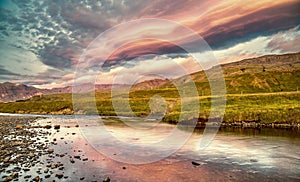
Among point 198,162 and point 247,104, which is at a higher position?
point 247,104

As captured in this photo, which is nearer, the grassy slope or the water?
the water

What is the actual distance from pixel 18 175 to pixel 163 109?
287ft

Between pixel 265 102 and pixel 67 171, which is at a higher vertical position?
pixel 265 102

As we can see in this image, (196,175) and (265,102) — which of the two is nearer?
(196,175)

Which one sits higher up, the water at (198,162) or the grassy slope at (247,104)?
the grassy slope at (247,104)

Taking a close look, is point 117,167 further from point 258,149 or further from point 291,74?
point 291,74

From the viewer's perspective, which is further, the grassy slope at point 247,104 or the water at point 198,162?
the grassy slope at point 247,104

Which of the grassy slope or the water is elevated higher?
the grassy slope

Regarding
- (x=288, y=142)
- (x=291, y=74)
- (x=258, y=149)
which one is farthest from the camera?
(x=291, y=74)

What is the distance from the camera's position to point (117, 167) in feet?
87.1

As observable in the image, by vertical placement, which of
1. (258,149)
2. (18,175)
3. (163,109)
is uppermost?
(163,109)

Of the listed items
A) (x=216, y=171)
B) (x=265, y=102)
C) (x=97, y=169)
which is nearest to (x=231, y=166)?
(x=216, y=171)

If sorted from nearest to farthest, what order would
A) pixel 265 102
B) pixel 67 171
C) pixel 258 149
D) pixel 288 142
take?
pixel 67 171
pixel 258 149
pixel 288 142
pixel 265 102

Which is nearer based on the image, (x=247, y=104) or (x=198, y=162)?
(x=198, y=162)
